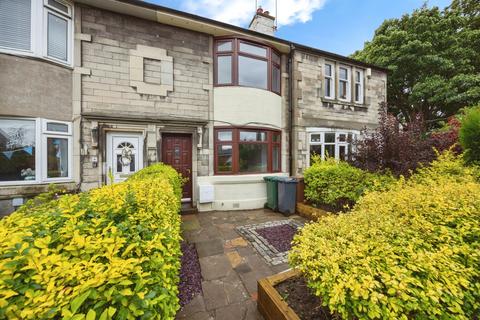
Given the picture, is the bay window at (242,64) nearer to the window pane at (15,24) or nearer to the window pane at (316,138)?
the window pane at (316,138)

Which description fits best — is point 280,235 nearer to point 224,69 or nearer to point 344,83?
point 224,69

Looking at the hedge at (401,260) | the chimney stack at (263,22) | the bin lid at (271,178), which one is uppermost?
the chimney stack at (263,22)

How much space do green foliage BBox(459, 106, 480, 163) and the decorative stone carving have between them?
8.40m

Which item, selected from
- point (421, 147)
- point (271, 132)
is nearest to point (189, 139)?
point (271, 132)

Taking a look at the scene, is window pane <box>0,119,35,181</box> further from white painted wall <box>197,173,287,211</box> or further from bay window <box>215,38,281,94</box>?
bay window <box>215,38,281,94</box>

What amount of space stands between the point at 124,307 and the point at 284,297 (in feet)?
6.31

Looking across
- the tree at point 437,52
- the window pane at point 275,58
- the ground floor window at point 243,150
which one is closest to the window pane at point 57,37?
the ground floor window at point 243,150

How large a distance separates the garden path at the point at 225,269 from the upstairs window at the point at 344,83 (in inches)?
275

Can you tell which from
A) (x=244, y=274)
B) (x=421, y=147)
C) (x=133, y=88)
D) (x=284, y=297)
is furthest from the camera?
(x=133, y=88)

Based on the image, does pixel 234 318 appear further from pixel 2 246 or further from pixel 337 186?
pixel 337 186

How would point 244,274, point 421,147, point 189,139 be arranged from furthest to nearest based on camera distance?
point 189,139 < point 421,147 < point 244,274

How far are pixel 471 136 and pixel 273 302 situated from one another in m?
6.34

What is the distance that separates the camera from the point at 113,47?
6051 mm

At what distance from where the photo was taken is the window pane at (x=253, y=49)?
23.5ft
